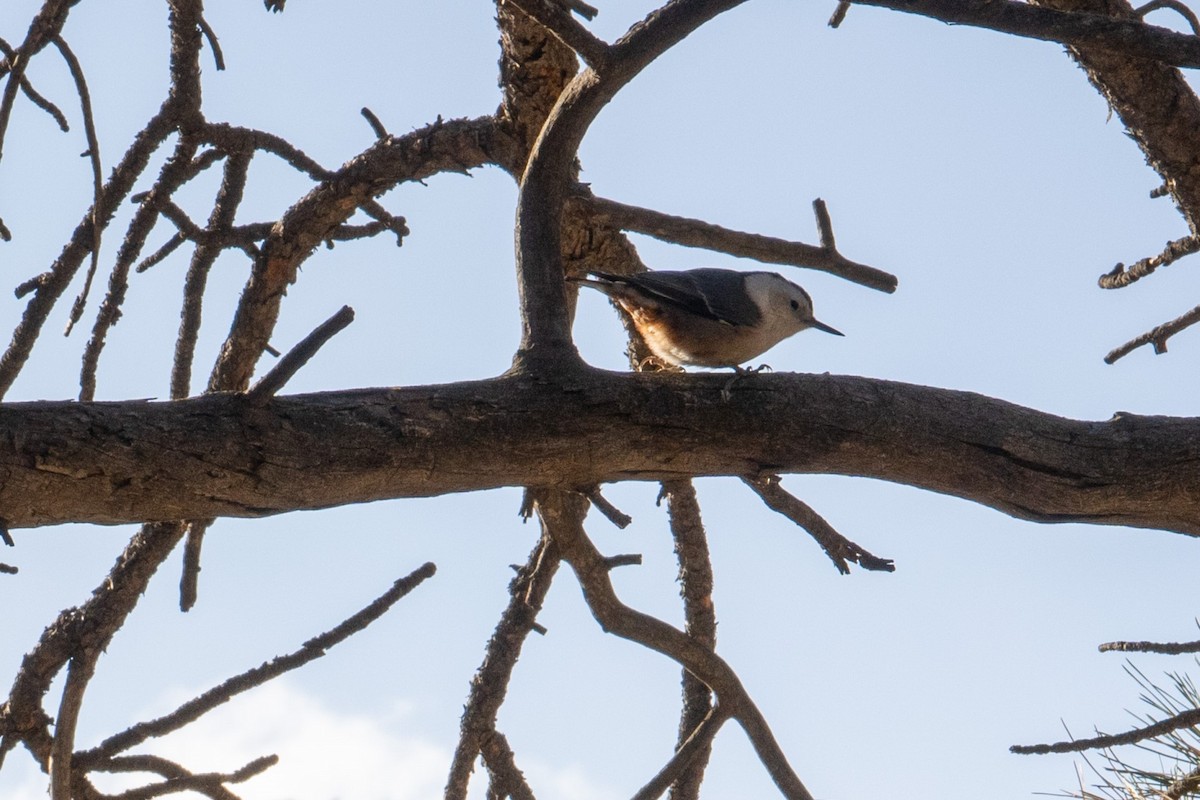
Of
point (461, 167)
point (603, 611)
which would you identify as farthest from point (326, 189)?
point (603, 611)

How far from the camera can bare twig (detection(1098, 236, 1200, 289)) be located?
326 centimetres

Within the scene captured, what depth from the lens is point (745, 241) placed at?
304 centimetres

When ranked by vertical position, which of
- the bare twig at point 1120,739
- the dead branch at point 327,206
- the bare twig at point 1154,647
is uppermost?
the dead branch at point 327,206

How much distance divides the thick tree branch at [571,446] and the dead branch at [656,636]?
15.6 inches

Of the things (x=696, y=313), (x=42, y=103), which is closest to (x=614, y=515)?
(x=696, y=313)

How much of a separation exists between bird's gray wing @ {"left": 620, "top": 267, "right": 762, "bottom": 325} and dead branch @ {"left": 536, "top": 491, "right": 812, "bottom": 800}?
0.88 m

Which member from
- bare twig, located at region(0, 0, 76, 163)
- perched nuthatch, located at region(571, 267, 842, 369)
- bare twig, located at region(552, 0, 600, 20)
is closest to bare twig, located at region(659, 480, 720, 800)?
perched nuthatch, located at region(571, 267, 842, 369)

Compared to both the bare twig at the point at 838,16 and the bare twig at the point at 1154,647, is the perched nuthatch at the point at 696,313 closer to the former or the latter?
the bare twig at the point at 838,16

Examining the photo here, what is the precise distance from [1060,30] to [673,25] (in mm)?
754

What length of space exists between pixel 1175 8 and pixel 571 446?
206cm

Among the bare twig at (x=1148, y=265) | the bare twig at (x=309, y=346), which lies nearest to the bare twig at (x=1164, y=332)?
the bare twig at (x=1148, y=265)

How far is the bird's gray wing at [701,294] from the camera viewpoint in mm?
3553

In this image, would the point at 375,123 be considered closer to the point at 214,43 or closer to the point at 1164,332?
the point at 214,43

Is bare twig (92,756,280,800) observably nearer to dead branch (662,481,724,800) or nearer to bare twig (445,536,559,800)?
bare twig (445,536,559,800)
